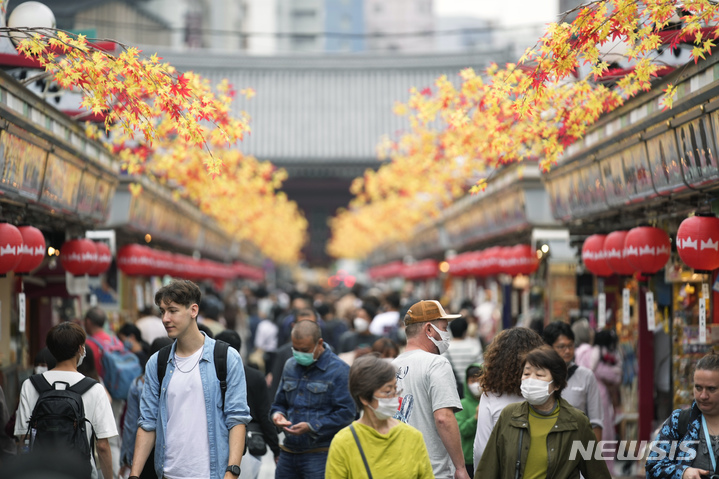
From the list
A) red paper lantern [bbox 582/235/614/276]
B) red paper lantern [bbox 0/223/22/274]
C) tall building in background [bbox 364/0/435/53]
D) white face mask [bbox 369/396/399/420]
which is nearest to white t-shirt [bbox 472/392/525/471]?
white face mask [bbox 369/396/399/420]

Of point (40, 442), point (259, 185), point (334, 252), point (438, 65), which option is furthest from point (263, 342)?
point (334, 252)

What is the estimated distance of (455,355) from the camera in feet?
30.9

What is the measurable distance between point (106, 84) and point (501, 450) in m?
4.53

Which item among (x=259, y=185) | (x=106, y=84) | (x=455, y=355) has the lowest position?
(x=455, y=355)

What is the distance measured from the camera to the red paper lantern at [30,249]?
8.09 m

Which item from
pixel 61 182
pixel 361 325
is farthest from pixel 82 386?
pixel 361 325

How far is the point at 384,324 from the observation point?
12.5m

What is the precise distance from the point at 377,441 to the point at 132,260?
10329mm

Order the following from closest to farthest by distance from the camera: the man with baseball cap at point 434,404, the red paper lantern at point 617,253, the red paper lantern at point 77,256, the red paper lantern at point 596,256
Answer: the man with baseball cap at point 434,404 < the red paper lantern at point 617,253 < the red paper lantern at point 596,256 < the red paper lantern at point 77,256

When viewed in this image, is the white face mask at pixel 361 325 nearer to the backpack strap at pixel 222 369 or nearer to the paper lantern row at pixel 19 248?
the paper lantern row at pixel 19 248

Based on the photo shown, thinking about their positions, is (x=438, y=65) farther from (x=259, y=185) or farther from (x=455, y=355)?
(x=455, y=355)

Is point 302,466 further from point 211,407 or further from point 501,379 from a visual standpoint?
point 501,379

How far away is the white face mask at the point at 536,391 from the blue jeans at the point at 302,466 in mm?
1938

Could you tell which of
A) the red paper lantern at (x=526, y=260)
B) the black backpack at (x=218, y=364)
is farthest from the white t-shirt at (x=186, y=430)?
the red paper lantern at (x=526, y=260)
